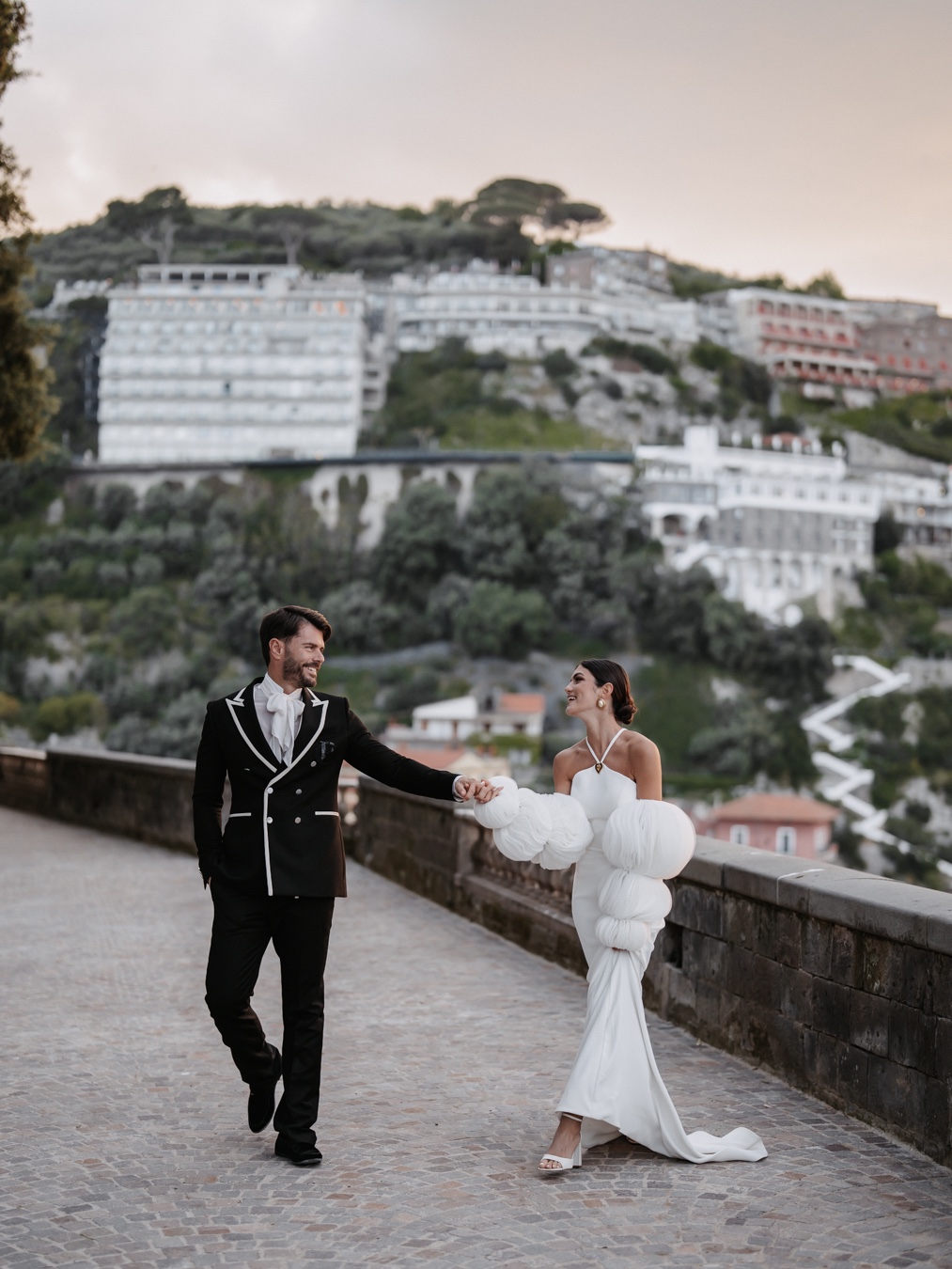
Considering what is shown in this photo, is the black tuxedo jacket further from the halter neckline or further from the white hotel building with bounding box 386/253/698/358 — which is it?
the white hotel building with bounding box 386/253/698/358

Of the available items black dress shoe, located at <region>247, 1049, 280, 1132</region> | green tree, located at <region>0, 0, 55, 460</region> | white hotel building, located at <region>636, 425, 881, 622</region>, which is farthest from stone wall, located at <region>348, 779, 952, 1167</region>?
white hotel building, located at <region>636, 425, 881, 622</region>

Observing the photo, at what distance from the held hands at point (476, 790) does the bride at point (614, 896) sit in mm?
28

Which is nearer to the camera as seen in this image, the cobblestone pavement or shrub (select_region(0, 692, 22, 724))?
the cobblestone pavement

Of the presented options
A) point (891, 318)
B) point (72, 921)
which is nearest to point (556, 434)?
point (891, 318)

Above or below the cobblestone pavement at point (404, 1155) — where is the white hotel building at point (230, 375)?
above

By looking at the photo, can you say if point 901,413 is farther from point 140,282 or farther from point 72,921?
point 72,921

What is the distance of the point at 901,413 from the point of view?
113500 millimetres

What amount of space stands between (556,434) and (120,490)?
2617 centimetres

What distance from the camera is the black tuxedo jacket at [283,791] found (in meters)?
3.91

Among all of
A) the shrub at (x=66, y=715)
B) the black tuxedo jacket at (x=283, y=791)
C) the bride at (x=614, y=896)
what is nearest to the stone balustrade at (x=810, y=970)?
the bride at (x=614, y=896)

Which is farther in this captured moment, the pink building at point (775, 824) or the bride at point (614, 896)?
the pink building at point (775, 824)

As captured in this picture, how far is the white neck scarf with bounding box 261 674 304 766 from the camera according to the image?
3.99m

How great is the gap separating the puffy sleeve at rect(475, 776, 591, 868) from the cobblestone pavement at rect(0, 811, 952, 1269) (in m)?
0.78

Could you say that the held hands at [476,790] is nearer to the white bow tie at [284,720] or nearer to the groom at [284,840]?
the groom at [284,840]
